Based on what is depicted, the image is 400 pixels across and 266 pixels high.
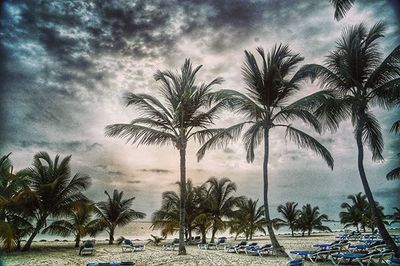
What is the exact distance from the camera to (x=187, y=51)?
12.3 metres

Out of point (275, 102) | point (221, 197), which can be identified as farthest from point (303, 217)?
point (275, 102)

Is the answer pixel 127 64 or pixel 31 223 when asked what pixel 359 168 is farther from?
pixel 31 223

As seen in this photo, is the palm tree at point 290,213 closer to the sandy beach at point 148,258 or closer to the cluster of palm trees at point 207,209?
the cluster of palm trees at point 207,209

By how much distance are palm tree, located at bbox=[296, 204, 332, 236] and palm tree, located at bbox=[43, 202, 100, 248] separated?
2669 centimetres

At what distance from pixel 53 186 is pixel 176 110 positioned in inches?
319

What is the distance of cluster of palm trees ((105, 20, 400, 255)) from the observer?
1028 centimetres

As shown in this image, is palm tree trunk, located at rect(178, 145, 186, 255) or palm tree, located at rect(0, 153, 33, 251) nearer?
palm tree trunk, located at rect(178, 145, 186, 255)

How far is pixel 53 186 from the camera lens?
14961 mm

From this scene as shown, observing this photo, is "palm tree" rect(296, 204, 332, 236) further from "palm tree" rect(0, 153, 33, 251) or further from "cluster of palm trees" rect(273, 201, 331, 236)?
"palm tree" rect(0, 153, 33, 251)

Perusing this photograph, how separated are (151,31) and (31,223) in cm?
1247

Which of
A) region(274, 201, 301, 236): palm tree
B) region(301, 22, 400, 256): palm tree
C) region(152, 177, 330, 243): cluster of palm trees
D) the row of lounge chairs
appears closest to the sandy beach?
the row of lounge chairs

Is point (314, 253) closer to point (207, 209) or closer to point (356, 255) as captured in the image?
point (356, 255)

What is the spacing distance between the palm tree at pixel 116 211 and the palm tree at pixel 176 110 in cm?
1064

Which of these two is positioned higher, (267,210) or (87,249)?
(267,210)
